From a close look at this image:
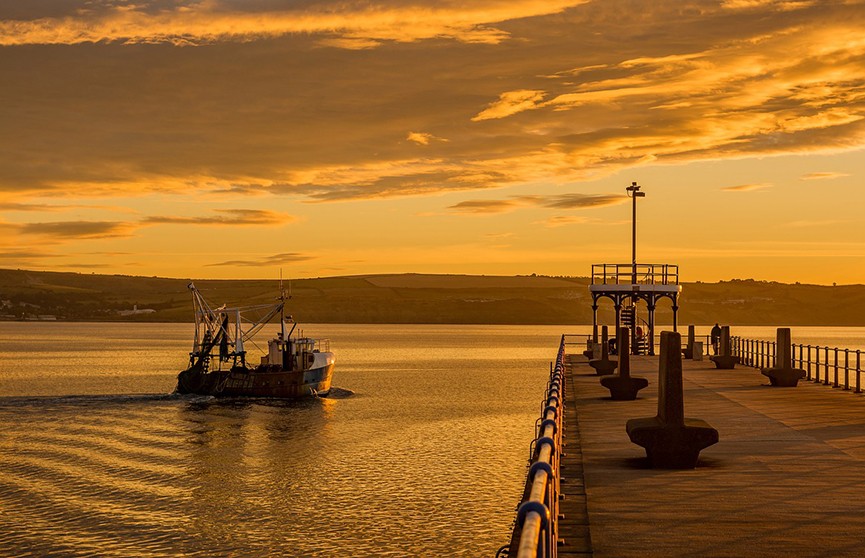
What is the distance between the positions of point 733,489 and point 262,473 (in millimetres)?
29260

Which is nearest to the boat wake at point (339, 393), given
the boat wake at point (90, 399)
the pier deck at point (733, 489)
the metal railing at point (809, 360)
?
the boat wake at point (90, 399)

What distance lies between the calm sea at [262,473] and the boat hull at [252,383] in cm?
189

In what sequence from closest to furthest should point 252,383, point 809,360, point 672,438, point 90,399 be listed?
point 672,438 → point 809,360 → point 90,399 → point 252,383

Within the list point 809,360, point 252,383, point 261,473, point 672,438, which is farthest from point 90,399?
point 672,438

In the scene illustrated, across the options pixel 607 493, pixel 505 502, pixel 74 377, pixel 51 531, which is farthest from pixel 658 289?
pixel 74 377

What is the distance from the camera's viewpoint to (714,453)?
20.1 m

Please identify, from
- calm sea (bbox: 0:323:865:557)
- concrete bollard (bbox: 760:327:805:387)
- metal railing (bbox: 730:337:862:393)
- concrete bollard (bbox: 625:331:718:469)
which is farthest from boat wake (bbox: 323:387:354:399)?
concrete bollard (bbox: 625:331:718:469)

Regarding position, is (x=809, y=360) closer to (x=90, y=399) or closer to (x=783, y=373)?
(x=783, y=373)

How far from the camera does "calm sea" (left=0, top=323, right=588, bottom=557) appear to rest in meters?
29.2

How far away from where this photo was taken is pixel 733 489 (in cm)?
1602

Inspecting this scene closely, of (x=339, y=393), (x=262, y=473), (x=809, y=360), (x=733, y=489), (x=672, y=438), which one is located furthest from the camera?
(x=339, y=393)

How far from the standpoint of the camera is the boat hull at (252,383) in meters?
84.6

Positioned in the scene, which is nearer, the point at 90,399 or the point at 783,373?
the point at 783,373

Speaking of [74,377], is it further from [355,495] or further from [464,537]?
[464,537]
